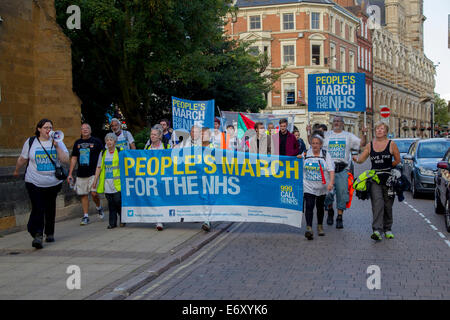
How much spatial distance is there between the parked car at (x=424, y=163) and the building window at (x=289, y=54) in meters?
44.2

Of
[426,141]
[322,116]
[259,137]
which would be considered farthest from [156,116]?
[322,116]

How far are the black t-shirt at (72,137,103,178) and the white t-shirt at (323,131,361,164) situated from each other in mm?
4444

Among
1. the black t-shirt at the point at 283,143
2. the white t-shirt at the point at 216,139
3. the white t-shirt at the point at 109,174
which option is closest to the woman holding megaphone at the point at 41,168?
the white t-shirt at the point at 109,174

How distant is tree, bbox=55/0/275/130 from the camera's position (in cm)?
2008

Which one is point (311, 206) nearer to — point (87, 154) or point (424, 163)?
point (87, 154)

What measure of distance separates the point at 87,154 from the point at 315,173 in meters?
4.38

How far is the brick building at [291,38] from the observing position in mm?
61594

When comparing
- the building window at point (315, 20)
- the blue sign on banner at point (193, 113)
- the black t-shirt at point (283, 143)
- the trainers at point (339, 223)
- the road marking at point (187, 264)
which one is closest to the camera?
the road marking at point (187, 264)

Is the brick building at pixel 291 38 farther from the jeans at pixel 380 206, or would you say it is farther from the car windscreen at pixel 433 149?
the jeans at pixel 380 206

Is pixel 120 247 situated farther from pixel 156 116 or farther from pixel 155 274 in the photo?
pixel 156 116

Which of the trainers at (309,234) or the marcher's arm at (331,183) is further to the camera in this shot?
the marcher's arm at (331,183)

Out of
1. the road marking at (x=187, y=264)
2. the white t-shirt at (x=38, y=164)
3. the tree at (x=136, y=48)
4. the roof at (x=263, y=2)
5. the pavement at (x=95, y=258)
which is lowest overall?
the road marking at (x=187, y=264)

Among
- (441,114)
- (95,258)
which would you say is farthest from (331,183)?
(441,114)

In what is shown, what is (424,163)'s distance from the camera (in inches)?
669
